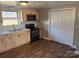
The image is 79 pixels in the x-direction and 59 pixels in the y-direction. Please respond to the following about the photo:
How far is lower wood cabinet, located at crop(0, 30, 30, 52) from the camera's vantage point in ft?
12.7

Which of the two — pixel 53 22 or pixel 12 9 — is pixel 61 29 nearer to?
pixel 53 22

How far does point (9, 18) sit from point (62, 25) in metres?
3.06

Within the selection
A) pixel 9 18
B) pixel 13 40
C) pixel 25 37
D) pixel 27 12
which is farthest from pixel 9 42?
pixel 27 12

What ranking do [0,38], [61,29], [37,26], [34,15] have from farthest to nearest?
[37,26] < [34,15] < [61,29] < [0,38]

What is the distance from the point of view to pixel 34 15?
18.8 feet

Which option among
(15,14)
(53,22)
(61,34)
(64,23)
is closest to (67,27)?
(64,23)

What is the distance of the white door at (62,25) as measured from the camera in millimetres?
4359

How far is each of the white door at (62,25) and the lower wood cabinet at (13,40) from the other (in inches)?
66.0

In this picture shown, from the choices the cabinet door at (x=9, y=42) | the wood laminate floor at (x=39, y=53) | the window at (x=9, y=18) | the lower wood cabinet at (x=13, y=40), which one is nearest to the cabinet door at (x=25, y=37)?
the lower wood cabinet at (x=13, y=40)

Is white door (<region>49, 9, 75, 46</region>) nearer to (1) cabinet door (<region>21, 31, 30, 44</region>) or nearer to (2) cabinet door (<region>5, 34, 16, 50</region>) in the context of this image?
(1) cabinet door (<region>21, 31, 30, 44</region>)

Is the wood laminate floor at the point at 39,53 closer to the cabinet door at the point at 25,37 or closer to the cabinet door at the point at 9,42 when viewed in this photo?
the cabinet door at the point at 9,42

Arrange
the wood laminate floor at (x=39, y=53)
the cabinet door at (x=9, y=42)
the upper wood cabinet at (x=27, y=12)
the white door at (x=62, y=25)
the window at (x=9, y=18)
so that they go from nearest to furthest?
the wood laminate floor at (x=39, y=53), the cabinet door at (x=9, y=42), the white door at (x=62, y=25), the window at (x=9, y=18), the upper wood cabinet at (x=27, y=12)

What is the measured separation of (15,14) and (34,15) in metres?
1.27

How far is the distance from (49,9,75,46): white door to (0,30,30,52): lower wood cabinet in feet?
5.50
